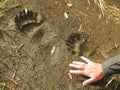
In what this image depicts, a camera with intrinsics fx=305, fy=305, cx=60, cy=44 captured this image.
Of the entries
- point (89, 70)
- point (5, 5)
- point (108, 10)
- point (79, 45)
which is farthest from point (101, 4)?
point (5, 5)

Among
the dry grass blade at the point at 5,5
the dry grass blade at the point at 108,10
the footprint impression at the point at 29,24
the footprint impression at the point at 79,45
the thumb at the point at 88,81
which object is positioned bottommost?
the thumb at the point at 88,81

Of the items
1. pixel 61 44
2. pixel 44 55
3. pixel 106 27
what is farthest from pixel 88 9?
pixel 44 55

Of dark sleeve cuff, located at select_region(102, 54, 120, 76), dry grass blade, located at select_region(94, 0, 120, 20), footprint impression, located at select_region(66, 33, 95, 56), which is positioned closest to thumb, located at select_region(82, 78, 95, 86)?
dark sleeve cuff, located at select_region(102, 54, 120, 76)

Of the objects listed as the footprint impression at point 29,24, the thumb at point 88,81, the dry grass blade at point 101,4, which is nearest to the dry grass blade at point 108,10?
the dry grass blade at point 101,4

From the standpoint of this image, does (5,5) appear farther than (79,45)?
Yes

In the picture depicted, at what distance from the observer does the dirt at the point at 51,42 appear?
2197mm

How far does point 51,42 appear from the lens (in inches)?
93.4

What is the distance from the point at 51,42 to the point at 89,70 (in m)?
0.39

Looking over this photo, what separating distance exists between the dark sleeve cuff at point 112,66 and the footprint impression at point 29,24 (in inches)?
23.1

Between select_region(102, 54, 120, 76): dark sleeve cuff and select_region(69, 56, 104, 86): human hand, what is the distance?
0.19ft

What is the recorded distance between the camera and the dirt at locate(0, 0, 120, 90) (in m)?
2.20

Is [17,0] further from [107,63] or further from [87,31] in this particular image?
[107,63]

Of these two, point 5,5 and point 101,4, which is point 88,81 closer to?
point 101,4

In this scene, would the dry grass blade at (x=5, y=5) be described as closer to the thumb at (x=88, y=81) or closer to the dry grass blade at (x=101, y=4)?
the dry grass blade at (x=101, y=4)
